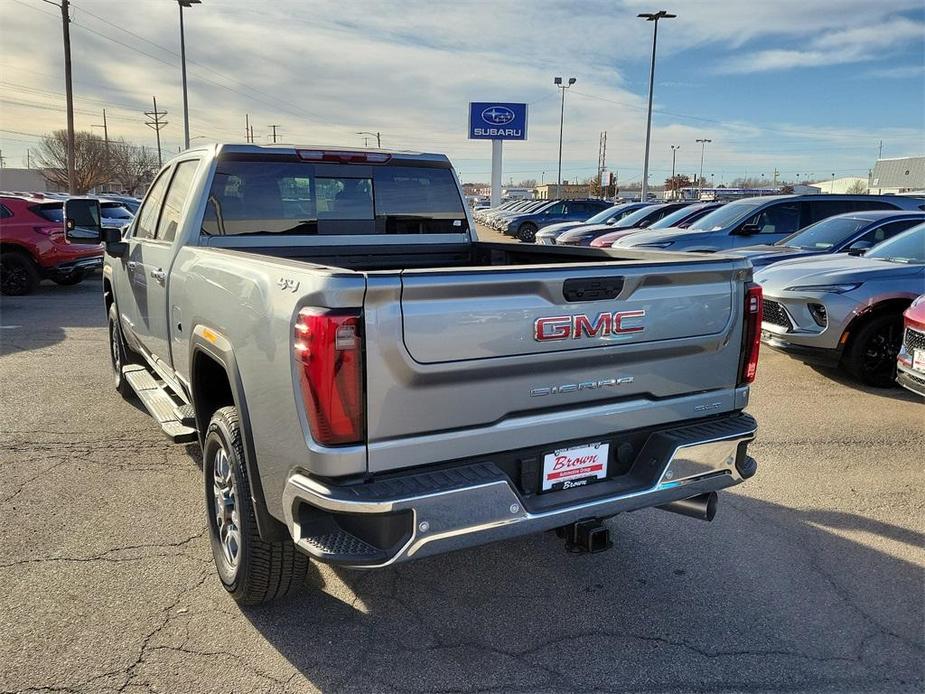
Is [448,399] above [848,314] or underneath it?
above

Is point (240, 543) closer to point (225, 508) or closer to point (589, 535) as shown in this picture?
point (225, 508)

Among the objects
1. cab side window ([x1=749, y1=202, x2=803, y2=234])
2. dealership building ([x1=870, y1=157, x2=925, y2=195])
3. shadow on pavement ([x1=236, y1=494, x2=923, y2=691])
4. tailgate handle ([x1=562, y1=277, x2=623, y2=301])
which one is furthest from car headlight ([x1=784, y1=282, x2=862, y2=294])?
dealership building ([x1=870, y1=157, x2=925, y2=195])

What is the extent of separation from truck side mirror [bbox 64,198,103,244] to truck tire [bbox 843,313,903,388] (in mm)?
6679

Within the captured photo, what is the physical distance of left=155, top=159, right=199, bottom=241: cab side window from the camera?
4383 millimetres

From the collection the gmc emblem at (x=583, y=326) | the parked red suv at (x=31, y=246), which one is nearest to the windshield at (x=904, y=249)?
the gmc emblem at (x=583, y=326)

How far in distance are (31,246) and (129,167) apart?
66.5m

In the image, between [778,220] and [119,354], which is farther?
[778,220]

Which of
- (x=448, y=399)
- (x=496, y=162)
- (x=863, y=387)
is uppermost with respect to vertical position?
(x=496, y=162)

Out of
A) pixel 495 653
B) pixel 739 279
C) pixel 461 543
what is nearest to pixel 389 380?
pixel 461 543

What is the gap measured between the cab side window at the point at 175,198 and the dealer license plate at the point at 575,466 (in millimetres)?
2751

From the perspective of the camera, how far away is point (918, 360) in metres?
5.43

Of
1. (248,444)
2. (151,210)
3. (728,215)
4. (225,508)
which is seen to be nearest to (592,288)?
(248,444)

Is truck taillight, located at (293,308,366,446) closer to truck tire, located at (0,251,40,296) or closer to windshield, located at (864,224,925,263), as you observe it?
windshield, located at (864,224,925,263)

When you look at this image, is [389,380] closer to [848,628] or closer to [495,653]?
[495,653]
